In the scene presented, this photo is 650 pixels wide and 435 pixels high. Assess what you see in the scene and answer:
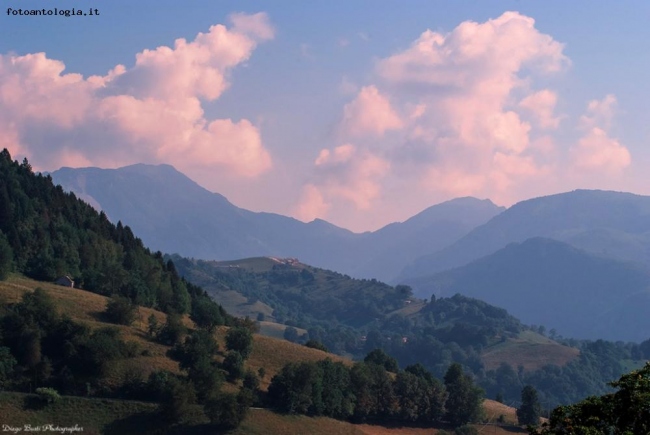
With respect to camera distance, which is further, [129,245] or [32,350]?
[129,245]

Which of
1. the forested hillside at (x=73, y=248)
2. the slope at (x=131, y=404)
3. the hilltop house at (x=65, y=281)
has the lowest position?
the slope at (x=131, y=404)

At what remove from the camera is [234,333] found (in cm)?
12781

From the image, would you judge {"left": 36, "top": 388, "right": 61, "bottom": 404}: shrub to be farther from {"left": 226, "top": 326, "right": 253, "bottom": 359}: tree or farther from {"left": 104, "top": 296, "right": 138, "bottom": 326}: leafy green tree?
{"left": 226, "top": 326, "right": 253, "bottom": 359}: tree

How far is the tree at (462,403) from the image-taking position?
442 feet

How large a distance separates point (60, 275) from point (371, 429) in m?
65.4

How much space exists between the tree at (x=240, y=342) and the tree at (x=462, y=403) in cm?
3796

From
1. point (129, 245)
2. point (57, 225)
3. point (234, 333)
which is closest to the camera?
point (234, 333)

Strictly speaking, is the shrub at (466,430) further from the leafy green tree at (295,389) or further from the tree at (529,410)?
the leafy green tree at (295,389)

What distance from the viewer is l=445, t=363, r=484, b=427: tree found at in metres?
135

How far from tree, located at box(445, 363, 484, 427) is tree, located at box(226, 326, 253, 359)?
3796cm

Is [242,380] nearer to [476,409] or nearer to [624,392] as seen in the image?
[476,409]

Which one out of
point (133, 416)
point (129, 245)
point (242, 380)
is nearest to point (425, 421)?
point (242, 380)

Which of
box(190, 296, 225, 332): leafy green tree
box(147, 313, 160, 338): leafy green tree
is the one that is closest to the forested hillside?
box(190, 296, 225, 332): leafy green tree

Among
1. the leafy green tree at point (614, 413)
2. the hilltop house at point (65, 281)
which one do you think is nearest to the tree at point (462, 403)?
the hilltop house at point (65, 281)
